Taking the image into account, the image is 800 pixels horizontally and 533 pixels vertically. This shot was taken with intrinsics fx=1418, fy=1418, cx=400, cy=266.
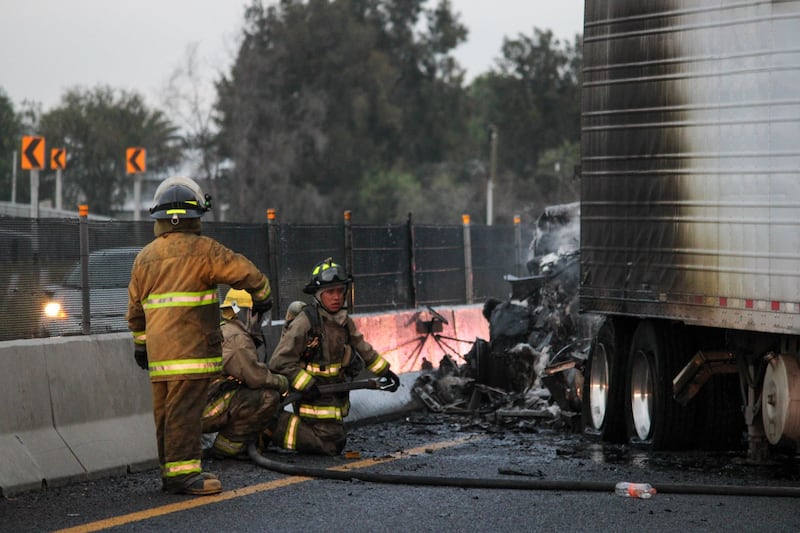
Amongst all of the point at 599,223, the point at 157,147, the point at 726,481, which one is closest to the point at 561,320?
the point at 599,223

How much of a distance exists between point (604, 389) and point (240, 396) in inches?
140

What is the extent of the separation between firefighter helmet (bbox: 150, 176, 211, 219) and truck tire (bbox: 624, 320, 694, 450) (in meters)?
4.05

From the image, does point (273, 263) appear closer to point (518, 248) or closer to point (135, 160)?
point (518, 248)

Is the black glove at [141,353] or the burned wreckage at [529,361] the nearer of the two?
the black glove at [141,353]

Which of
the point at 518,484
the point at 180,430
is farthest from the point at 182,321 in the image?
the point at 518,484

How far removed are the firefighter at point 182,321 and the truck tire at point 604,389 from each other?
4226 mm

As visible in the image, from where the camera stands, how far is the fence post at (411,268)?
18359 millimetres

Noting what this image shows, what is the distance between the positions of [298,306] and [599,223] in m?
2.50

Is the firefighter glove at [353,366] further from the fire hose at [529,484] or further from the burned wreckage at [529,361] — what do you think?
the burned wreckage at [529,361]

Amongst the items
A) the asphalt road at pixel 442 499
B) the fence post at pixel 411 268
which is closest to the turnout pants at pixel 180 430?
the asphalt road at pixel 442 499

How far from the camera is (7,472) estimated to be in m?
8.64

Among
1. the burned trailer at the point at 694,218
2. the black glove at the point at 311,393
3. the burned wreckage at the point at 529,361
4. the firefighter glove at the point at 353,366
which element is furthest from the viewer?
the burned wreckage at the point at 529,361

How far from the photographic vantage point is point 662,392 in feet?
36.0

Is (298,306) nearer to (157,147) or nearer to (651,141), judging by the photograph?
(651,141)
